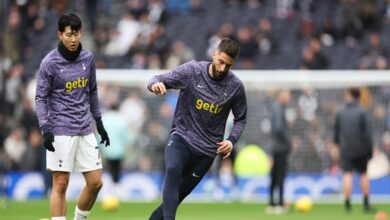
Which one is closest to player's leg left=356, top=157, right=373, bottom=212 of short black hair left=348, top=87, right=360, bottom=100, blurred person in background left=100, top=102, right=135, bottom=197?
short black hair left=348, top=87, right=360, bottom=100

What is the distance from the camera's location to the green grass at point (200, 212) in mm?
18609

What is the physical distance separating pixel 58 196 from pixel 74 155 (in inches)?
20.5

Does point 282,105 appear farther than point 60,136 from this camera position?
Yes

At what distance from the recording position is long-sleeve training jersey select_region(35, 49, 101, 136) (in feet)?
40.1

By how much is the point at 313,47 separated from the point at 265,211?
8.83 m

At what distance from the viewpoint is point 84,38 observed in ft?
102

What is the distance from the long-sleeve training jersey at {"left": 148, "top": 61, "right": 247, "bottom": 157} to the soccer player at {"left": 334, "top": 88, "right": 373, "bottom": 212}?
8.44 metres

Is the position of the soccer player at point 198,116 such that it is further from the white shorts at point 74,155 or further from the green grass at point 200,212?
the green grass at point 200,212

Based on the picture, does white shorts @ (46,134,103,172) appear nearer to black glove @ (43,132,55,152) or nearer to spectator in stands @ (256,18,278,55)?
black glove @ (43,132,55,152)

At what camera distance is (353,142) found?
2048 centimetres

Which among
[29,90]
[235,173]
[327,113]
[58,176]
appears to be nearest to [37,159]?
[29,90]

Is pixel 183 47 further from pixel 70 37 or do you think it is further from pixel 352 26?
pixel 70 37

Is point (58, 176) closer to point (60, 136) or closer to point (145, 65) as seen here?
point (60, 136)

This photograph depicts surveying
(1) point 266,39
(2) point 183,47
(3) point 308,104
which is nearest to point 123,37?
(2) point 183,47
